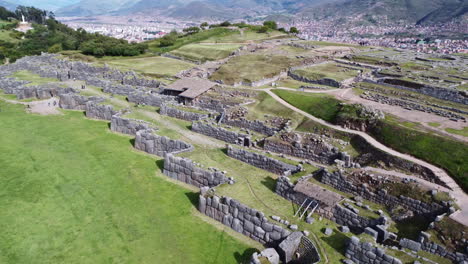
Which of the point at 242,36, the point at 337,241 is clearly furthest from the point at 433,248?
the point at 242,36

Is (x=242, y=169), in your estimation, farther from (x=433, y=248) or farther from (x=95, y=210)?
(x=433, y=248)

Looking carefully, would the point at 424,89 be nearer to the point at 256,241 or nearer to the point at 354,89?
the point at 354,89

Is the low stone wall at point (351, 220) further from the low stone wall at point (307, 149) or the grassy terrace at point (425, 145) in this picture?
the low stone wall at point (307, 149)

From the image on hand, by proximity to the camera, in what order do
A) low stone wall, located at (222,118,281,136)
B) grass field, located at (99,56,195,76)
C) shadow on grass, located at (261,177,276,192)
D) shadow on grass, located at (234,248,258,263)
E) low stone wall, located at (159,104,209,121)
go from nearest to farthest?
shadow on grass, located at (234,248,258,263)
shadow on grass, located at (261,177,276,192)
low stone wall, located at (222,118,281,136)
low stone wall, located at (159,104,209,121)
grass field, located at (99,56,195,76)

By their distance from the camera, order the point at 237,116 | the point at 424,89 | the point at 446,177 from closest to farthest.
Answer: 1. the point at 446,177
2. the point at 237,116
3. the point at 424,89

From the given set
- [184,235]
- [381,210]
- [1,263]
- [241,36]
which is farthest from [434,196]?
[241,36]

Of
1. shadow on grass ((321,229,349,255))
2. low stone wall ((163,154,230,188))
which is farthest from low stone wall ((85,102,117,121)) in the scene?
shadow on grass ((321,229,349,255))

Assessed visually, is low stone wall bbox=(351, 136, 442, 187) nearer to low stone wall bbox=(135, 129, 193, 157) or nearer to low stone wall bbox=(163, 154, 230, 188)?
low stone wall bbox=(163, 154, 230, 188)
